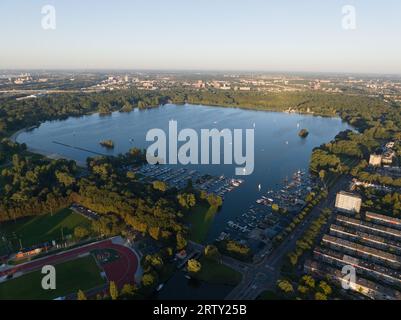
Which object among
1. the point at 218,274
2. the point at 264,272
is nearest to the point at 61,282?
the point at 218,274

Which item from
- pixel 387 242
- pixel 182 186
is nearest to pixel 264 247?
pixel 387 242

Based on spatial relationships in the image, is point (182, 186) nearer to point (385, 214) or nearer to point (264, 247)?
point (264, 247)

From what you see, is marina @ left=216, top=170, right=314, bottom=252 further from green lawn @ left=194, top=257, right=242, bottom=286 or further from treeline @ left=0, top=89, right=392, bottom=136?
treeline @ left=0, top=89, right=392, bottom=136

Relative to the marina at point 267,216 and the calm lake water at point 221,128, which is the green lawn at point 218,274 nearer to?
the marina at point 267,216

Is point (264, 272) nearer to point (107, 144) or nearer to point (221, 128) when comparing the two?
point (107, 144)

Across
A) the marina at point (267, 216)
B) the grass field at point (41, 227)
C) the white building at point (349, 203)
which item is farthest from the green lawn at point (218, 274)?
the white building at point (349, 203)

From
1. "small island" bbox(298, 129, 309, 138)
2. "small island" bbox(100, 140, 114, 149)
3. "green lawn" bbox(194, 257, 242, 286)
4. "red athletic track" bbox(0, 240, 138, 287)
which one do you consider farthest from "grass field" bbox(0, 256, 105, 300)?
Answer: "small island" bbox(298, 129, 309, 138)
